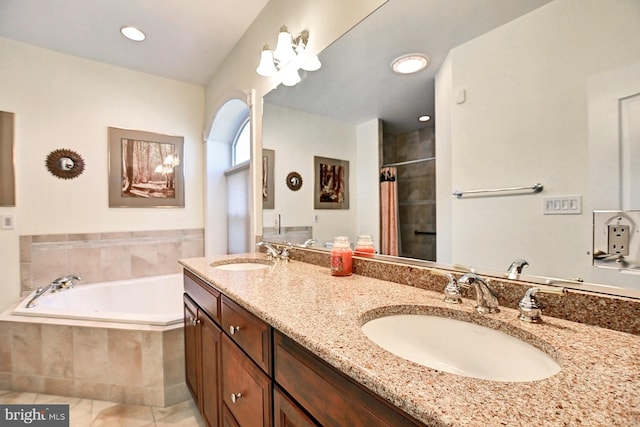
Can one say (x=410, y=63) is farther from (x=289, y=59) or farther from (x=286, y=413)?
(x=286, y=413)

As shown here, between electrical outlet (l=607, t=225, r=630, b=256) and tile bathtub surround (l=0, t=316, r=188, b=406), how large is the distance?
200cm

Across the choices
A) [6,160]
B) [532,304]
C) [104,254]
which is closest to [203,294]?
[532,304]

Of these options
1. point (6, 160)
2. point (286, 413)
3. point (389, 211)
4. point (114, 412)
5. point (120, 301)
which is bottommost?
point (114, 412)

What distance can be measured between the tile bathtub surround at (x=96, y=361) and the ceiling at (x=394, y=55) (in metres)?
1.66

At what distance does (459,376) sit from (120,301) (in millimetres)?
2922

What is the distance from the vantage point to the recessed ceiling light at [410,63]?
1.07 meters

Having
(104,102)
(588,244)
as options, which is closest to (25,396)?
(104,102)

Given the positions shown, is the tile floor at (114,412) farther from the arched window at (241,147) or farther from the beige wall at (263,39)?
the arched window at (241,147)

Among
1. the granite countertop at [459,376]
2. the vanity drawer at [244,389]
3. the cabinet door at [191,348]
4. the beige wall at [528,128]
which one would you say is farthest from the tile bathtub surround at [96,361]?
the beige wall at [528,128]

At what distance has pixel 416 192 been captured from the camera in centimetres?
109

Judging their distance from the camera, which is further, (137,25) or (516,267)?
(137,25)

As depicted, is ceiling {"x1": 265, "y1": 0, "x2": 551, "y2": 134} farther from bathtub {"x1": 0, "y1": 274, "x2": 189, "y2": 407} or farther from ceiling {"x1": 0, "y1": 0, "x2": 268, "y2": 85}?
bathtub {"x1": 0, "y1": 274, "x2": 189, "y2": 407}

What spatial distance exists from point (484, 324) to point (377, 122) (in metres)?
0.88

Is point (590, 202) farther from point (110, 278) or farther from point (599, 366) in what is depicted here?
point (110, 278)
